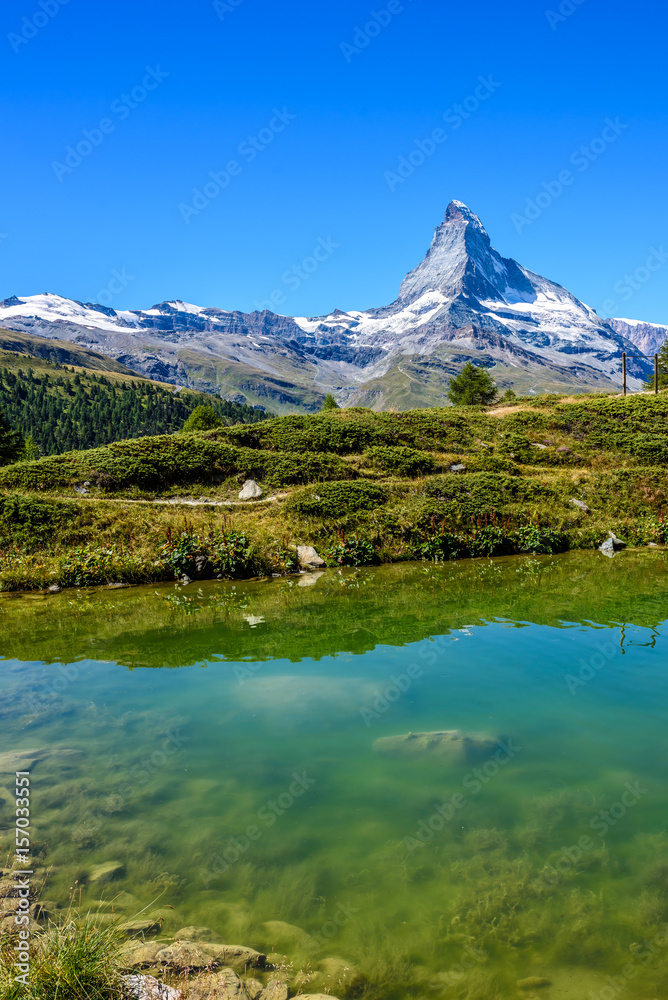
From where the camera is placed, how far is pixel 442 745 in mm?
8188

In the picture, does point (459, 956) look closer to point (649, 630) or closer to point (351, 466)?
point (649, 630)

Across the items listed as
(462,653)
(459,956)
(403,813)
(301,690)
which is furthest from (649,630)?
(459,956)

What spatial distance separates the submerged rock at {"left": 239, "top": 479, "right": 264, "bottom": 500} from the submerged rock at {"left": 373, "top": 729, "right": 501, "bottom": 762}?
22.5 metres

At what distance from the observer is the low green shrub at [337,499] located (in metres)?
27.1

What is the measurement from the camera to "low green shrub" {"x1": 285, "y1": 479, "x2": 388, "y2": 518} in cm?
2712

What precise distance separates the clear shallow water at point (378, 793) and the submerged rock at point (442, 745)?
19cm

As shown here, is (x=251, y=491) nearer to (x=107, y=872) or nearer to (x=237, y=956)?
(x=107, y=872)

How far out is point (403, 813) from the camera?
22.6ft

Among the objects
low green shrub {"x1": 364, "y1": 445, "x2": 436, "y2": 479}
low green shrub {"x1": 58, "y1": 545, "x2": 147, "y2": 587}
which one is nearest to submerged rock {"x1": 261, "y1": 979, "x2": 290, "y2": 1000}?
low green shrub {"x1": 58, "y1": 545, "x2": 147, "y2": 587}

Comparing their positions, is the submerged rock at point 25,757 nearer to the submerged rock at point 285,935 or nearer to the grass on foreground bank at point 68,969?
the grass on foreground bank at point 68,969

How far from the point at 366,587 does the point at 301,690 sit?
32.3 feet

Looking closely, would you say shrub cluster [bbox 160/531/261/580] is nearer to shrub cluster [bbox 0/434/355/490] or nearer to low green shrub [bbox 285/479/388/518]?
low green shrub [bbox 285/479/388/518]

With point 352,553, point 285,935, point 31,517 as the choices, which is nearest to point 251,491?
point 352,553

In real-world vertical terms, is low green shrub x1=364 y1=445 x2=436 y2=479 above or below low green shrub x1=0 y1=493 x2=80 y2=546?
above
